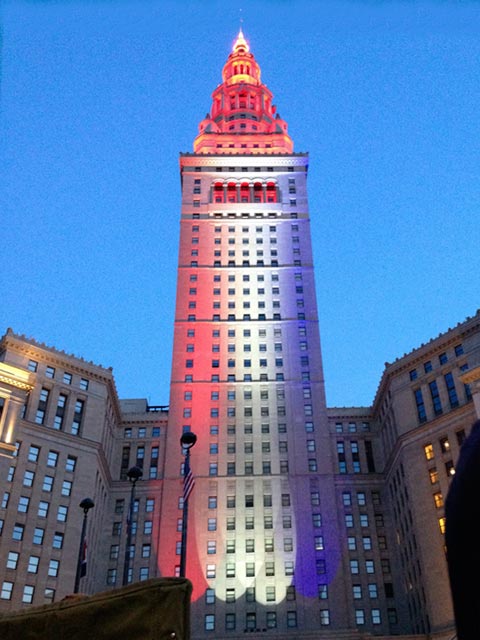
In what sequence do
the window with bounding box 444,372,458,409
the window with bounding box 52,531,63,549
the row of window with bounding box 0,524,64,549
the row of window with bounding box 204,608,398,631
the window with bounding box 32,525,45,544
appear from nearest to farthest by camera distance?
the row of window with bounding box 0,524,64,549 → the window with bounding box 32,525,45,544 → the window with bounding box 52,531,63,549 → the row of window with bounding box 204,608,398,631 → the window with bounding box 444,372,458,409

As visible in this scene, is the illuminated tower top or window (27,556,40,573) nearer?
window (27,556,40,573)

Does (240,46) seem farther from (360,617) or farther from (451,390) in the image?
(360,617)

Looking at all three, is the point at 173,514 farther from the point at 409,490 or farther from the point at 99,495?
the point at 409,490

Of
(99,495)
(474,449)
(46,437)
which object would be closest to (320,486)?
(99,495)

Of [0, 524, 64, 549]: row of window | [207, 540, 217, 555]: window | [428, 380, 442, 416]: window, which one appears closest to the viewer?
[0, 524, 64, 549]: row of window

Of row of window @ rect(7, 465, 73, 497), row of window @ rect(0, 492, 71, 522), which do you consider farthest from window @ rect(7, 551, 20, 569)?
row of window @ rect(7, 465, 73, 497)

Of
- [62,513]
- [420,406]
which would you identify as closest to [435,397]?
[420,406]

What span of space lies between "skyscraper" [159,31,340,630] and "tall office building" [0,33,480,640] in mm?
213

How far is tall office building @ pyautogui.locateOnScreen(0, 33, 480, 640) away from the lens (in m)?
60.3

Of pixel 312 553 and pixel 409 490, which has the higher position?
pixel 409 490

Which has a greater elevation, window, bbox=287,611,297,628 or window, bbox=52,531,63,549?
window, bbox=52,531,63,549

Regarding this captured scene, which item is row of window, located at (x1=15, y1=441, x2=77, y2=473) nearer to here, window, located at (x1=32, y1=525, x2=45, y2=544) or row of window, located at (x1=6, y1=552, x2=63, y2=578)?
window, located at (x1=32, y1=525, x2=45, y2=544)

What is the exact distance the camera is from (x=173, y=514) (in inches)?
2805

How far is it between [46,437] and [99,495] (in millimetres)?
9780
